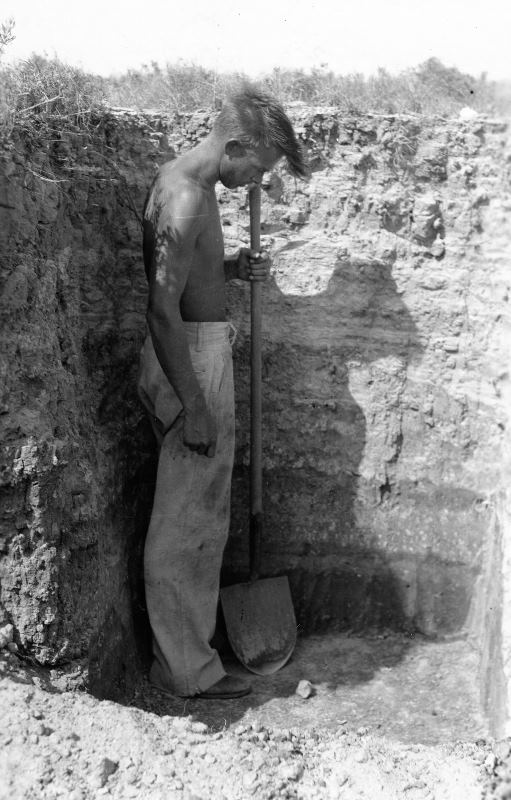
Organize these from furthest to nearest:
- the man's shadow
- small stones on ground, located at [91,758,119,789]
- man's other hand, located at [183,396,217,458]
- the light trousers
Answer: the man's shadow → the light trousers → man's other hand, located at [183,396,217,458] → small stones on ground, located at [91,758,119,789]

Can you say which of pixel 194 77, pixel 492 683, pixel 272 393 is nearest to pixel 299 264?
pixel 272 393

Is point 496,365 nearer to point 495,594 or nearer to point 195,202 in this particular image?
point 495,594

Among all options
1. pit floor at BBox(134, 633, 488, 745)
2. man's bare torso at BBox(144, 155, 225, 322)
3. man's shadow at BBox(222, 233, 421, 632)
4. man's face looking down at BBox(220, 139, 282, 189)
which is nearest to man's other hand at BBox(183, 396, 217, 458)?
man's bare torso at BBox(144, 155, 225, 322)

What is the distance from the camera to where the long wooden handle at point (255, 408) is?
4023 mm

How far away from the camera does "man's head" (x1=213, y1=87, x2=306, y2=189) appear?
354cm

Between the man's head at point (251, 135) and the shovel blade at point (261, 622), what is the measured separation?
208 cm

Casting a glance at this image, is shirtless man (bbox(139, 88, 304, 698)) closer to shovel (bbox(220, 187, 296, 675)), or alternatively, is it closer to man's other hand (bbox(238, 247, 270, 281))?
man's other hand (bbox(238, 247, 270, 281))

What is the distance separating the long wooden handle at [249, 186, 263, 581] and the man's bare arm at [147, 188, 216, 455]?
0.53m

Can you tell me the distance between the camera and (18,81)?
3.81 metres

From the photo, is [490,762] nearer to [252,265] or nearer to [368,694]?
[368,694]

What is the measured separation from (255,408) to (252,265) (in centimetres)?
71

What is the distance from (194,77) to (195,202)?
1.89 m

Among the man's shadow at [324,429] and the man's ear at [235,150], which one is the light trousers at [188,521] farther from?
the man's ear at [235,150]

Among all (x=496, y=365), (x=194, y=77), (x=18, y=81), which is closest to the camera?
(x=18, y=81)
